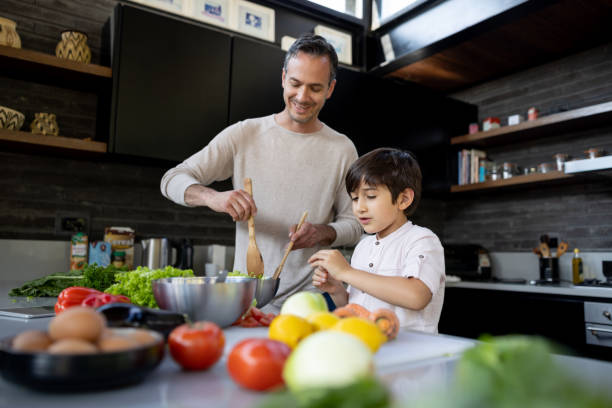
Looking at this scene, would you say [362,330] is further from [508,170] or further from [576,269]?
[508,170]

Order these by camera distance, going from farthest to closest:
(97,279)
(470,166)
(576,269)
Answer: (470,166) < (576,269) < (97,279)

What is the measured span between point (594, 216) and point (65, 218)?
3343 mm

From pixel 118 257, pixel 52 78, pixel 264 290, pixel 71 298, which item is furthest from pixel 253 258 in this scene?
pixel 52 78

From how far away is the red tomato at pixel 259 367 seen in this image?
53cm

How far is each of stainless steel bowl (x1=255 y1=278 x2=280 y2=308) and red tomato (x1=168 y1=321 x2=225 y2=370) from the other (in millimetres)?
459

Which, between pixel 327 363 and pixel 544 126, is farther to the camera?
pixel 544 126

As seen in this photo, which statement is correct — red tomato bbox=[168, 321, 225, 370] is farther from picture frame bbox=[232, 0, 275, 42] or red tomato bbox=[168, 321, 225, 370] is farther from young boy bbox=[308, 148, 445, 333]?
picture frame bbox=[232, 0, 275, 42]

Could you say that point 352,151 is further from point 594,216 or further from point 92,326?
point 594,216

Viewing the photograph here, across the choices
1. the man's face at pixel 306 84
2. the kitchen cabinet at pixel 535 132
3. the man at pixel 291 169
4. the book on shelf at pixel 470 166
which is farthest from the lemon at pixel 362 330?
the book on shelf at pixel 470 166

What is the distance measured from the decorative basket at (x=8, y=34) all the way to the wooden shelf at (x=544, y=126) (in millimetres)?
3012

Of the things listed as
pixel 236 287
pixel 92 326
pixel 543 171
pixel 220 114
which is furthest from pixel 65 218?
pixel 543 171

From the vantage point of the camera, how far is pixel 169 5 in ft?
9.94

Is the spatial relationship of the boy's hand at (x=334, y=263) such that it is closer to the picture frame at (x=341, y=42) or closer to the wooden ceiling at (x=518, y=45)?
the wooden ceiling at (x=518, y=45)

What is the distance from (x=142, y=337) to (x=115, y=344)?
0.05 metres
